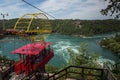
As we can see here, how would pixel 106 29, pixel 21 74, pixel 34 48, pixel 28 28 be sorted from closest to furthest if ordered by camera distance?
pixel 28 28 → pixel 21 74 → pixel 34 48 → pixel 106 29

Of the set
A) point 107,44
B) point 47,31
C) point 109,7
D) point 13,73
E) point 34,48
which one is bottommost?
point 107,44

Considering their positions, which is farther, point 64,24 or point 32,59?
point 64,24

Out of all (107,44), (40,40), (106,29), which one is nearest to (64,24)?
(106,29)

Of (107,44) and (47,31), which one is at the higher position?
(47,31)

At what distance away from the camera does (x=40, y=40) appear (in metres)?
21.1

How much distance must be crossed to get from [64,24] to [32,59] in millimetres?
160041

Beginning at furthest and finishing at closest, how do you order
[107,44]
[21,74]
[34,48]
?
[107,44], [34,48], [21,74]

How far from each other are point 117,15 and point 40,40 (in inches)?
397

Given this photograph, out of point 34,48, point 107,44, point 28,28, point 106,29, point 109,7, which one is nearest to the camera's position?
point 109,7

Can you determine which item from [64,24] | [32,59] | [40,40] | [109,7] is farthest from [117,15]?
[64,24]

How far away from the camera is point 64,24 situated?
177875mm

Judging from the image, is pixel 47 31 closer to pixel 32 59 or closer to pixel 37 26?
pixel 37 26

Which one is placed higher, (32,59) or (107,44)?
(32,59)

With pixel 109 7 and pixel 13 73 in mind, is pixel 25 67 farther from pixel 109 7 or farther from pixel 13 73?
pixel 109 7
